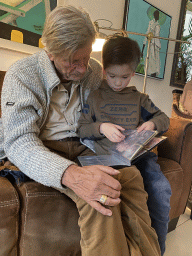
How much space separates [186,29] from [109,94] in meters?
2.84

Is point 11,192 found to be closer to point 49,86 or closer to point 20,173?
point 20,173

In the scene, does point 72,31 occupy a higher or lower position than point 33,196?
higher

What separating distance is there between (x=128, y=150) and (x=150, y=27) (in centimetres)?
248

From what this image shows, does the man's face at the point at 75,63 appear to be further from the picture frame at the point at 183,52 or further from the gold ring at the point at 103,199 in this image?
the picture frame at the point at 183,52

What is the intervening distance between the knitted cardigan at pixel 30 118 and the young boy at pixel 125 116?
0.79 ft

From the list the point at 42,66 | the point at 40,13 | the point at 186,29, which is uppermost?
the point at 186,29

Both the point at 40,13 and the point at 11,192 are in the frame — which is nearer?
the point at 11,192

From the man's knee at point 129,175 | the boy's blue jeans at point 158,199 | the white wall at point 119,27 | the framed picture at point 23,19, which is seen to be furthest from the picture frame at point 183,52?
the man's knee at point 129,175

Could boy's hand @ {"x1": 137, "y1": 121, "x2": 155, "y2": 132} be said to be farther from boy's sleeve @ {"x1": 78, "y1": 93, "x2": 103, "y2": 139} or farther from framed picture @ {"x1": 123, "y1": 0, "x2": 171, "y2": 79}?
framed picture @ {"x1": 123, "y1": 0, "x2": 171, "y2": 79}

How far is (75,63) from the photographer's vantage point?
34.3 inches

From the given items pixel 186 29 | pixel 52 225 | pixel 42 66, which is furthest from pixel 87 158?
pixel 186 29

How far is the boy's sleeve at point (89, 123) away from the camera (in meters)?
0.99

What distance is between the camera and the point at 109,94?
112cm

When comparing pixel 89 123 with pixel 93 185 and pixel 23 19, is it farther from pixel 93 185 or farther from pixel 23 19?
pixel 23 19
